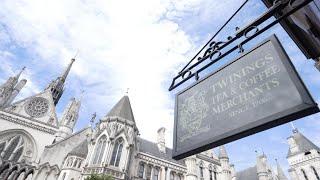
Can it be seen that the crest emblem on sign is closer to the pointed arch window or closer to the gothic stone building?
the gothic stone building

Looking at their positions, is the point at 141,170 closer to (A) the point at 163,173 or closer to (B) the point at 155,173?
(B) the point at 155,173

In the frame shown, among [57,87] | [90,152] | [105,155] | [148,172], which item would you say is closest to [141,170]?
[148,172]

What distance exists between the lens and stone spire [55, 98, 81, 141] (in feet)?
118

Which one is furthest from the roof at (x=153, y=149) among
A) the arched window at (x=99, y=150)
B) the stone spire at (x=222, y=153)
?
the arched window at (x=99, y=150)

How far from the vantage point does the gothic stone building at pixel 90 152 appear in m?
22.2

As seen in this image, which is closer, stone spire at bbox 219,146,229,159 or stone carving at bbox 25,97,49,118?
stone spire at bbox 219,146,229,159

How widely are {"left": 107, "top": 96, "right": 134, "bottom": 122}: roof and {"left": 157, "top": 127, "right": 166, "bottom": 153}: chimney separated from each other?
7689 millimetres

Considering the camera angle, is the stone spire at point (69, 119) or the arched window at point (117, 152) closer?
the arched window at point (117, 152)

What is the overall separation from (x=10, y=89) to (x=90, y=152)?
86.0ft

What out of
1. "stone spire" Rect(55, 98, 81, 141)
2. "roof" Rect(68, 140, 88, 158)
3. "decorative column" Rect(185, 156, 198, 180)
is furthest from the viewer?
"stone spire" Rect(55, 98, 81, 141)

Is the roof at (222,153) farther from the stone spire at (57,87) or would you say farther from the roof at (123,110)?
the stone spire at (57,87)

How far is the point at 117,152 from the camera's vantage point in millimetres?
22328

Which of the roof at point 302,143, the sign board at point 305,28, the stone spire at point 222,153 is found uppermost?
the roof at point 302,143

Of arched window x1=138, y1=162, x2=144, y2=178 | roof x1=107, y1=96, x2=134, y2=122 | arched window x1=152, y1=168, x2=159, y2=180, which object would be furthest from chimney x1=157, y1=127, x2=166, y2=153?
roof x1=107, y1=96, x2=134, y2=122
